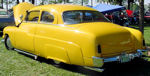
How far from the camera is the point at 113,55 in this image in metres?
3.90

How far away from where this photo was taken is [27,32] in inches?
203

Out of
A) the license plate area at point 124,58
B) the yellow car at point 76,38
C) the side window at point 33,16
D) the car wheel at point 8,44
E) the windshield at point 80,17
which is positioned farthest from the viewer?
the car wheel at point 8,44

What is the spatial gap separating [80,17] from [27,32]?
5.17ft

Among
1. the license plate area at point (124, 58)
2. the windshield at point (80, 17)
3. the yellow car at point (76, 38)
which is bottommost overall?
the license plate area at point (124, 58)

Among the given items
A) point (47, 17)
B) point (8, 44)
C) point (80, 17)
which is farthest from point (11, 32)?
point (80, 17)

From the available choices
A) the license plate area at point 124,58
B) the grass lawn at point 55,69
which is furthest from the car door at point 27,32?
the license plate area at point 124,58

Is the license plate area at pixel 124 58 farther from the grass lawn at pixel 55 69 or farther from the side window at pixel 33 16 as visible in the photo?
the side window at pixel 33 16

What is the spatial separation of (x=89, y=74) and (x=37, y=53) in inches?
59.9

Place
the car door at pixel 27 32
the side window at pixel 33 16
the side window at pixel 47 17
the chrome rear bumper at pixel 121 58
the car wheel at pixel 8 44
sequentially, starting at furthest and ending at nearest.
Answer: the car wheel at pixel 8 44 → the side window at pixel 33 16 → the car door at pixel 27 32 → the side window at pixel 47 17 → the chrome rear bumper at pixel 121 58

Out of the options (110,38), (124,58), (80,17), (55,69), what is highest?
(80,17)

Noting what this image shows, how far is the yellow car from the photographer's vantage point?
12.3 feet

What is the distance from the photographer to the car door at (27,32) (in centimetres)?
503

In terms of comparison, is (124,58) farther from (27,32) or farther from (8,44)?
(8,44)

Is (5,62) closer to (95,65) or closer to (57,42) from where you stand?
(57,42)
